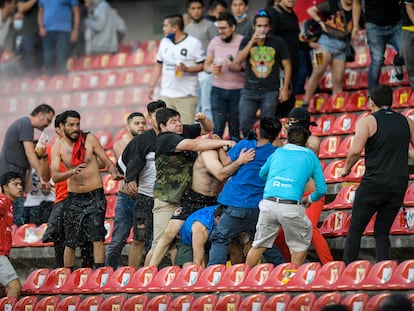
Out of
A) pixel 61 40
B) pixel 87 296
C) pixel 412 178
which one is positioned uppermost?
pixel 61 40

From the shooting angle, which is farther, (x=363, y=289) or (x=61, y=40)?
(x=61, y=40)

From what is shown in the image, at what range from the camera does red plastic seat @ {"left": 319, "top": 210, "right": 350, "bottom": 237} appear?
13414 millimetres

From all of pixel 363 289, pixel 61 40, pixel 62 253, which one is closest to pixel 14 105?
pixel 61 40

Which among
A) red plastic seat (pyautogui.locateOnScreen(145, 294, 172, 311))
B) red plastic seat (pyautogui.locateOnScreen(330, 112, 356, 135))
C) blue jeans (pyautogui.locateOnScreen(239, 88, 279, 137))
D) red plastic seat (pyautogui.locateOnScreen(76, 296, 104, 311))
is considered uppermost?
blue jeans (pyautogui.locateOnScreen(239, 88, 279, 137))

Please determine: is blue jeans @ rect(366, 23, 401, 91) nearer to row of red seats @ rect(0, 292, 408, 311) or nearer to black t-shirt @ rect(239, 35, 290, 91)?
black t-shirt @ rect(239, 35, 290, 91)

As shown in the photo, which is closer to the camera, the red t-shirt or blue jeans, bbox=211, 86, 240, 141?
the red t-shirt

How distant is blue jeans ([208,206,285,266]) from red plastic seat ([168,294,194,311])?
0.49 metres

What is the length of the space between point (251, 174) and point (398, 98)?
4.02 m

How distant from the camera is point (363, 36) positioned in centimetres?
1912

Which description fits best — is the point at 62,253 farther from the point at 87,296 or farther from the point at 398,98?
the point at 398,98

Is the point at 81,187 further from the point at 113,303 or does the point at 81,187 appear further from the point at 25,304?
the point at 113,303

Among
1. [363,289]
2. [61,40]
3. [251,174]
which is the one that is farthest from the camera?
[61,40]

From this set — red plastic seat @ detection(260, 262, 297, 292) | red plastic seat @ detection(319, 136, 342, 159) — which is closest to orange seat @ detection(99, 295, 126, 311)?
red plastic seat @ detection(260, 262, 297, 292)

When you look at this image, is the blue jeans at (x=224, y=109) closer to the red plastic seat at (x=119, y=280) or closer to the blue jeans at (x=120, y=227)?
the blue jeans at (x=120, y=227)
